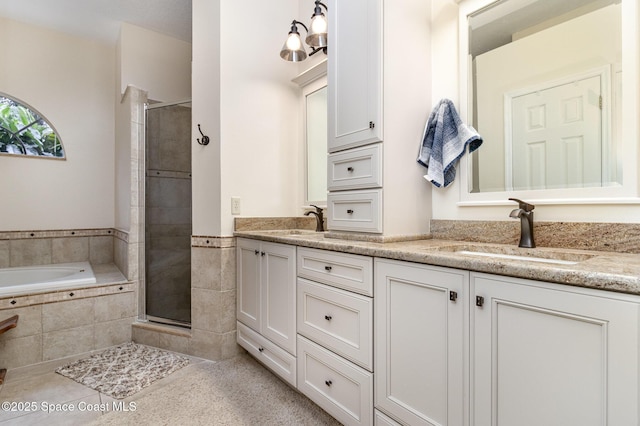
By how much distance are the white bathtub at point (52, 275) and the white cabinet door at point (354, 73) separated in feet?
7.39

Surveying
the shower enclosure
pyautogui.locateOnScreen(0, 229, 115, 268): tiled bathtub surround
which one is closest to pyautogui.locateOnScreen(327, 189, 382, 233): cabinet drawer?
the shower enclosure

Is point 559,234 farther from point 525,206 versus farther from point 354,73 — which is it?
point 354,73

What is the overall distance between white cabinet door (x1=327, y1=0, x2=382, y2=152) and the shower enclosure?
1.42 metres

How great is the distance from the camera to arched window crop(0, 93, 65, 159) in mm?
3098

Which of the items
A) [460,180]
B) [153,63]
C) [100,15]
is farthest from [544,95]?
[100,15]

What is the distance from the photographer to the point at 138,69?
3.29 metres

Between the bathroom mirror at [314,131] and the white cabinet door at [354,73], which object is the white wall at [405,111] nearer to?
the white cabinet door at [354,73]

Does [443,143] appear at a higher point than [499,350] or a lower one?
higher

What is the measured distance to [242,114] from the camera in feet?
7.60

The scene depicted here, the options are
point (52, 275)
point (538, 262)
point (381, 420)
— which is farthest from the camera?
point (52, 275)

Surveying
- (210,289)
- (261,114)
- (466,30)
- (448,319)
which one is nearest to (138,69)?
(261,114)

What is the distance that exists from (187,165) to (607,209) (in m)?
2.64

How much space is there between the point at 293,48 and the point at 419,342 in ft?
6.27

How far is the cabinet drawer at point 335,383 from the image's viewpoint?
128 centimetres
